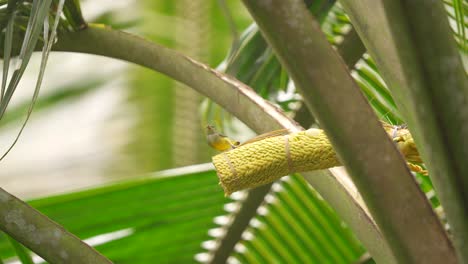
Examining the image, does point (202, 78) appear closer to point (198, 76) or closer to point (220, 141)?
point (198, 76)

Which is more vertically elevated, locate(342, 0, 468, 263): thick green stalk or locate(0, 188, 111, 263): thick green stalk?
locate(0, 188, 111, 263): thick green stalk

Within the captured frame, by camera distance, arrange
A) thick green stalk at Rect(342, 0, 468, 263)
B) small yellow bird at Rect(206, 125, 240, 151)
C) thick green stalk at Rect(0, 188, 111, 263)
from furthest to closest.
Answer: small yellow bird at Rect(206, 125, 240, 151)
thick green stalk at Rect(0, 188, 111, 263)
thick green stalk at Rect(342, 0, 468, 263)

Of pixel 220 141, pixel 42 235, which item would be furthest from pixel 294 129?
pixel 42 235

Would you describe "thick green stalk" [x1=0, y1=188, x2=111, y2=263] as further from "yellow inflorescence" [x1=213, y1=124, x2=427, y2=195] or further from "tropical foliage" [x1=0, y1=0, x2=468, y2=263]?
"yellow inflorescence" [x1=213, y1=124, x2=427, y2=195]

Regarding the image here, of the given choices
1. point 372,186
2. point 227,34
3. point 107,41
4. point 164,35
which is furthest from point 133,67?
point 372,186

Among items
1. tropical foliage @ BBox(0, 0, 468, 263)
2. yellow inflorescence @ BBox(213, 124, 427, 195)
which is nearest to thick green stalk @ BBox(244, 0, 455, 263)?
tropical foliage @ BBox(0, 0, 468, 263)

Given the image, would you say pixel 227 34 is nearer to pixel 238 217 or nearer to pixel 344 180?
pixel 238 217
